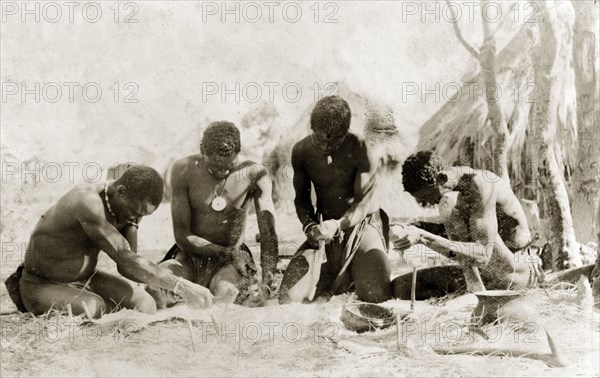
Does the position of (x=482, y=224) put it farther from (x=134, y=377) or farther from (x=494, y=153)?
(x=134, y=377)

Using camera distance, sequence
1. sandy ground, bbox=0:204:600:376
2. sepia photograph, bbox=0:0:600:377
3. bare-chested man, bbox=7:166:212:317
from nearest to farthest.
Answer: sandy ground, bbox=0:204:600:376
bare-chested man, bbox=7:166:212:317
sepia photograph, bbox=0:0:600:377

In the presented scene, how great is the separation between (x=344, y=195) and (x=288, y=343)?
3.43 ft

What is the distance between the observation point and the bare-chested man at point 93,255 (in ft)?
16.5

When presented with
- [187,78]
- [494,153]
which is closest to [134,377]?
[187,78]

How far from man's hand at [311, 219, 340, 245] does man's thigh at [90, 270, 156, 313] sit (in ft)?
3.89

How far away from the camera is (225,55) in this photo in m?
5.44

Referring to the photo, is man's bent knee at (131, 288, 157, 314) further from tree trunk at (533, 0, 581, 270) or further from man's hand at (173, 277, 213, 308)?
tree trunk at (533, 0, 581, 270)

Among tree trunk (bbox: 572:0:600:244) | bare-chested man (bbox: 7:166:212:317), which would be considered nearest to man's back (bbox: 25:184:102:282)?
bare-chested man (bbox: 7:166:212:317)

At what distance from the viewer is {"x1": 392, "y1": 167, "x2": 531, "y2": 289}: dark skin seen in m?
5.05

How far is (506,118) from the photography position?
554cm

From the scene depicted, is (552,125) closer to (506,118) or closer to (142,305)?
(506,118)

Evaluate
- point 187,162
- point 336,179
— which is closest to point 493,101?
point 336,179

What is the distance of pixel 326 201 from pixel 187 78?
1268 mm

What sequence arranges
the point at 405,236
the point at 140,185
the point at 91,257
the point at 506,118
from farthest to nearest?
the point at 506,118 < the point at 91,257 < the point at 140,185 < the point at 405,236
